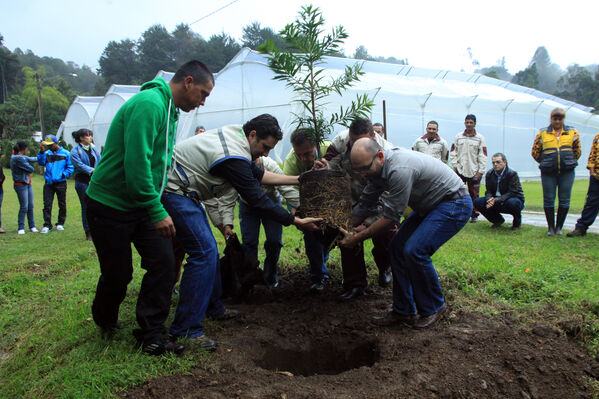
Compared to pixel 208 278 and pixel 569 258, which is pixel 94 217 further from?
pixel 569 258

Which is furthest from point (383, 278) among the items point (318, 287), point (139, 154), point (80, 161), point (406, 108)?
point (406, 108)

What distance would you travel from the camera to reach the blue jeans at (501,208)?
7820 millimetres

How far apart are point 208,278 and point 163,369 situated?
741 millimetres

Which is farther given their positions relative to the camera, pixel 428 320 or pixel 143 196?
pixel 428 320

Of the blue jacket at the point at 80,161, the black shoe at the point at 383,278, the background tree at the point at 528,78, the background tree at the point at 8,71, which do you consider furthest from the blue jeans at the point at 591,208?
the background tree at the point at 8,71

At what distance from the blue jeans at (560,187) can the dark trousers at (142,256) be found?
22.3ft

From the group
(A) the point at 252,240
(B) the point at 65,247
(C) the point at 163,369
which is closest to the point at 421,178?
(A) the point at 252,240

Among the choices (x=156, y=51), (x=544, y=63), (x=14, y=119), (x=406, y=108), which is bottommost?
(x=406, y=108)

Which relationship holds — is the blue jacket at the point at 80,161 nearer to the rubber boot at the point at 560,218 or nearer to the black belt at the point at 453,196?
the black belt at the point at 453,196

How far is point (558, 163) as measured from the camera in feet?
23.6

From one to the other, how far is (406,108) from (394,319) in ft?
49.3

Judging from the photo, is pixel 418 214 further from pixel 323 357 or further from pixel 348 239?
pixel 323 357

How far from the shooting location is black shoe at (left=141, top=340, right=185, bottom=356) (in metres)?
3.16

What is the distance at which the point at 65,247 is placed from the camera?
759cm
